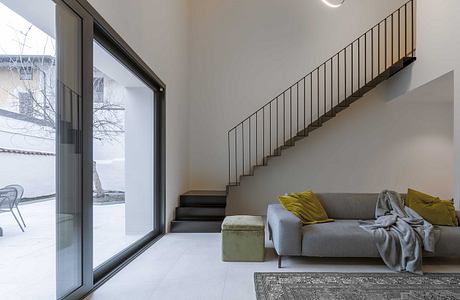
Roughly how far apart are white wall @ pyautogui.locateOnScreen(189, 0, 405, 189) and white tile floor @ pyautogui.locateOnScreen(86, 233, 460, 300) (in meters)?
2.92

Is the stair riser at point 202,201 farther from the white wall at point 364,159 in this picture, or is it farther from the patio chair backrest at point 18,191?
the patio chair backrest at point 18,191

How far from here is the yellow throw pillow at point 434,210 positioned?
13.0 ft

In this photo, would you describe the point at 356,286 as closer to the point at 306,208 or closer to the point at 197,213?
the point at 306,208

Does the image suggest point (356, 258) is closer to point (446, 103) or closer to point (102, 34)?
point (102, 34)

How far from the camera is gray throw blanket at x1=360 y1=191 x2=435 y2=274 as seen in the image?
136 inches

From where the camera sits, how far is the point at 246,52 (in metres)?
7.06

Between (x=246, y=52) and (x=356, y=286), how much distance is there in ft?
17.3

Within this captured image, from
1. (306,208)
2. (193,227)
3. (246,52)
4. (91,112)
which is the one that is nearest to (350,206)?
(306,208)

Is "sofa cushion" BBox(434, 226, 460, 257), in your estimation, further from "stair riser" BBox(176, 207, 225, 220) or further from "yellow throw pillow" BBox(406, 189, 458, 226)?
"stair riser" BBox(176, 207, 225, 220)

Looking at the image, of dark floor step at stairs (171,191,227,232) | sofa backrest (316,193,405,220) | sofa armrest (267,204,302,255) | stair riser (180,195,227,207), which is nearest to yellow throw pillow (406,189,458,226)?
sofa backrest (316,193,405,220)

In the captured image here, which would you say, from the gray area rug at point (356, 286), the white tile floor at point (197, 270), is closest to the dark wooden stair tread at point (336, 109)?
the white tile floor at point (197, 270)

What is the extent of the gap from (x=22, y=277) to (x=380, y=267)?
3.34 meters

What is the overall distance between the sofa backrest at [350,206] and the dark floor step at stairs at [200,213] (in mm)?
1767

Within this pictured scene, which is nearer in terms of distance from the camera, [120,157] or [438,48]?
[120,157]
